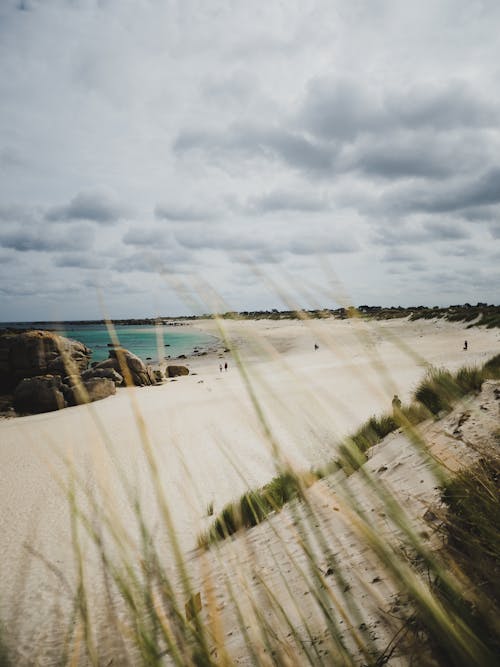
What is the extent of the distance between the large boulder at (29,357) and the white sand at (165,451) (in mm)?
5406

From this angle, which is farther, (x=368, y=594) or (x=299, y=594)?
(x=299, y=594)

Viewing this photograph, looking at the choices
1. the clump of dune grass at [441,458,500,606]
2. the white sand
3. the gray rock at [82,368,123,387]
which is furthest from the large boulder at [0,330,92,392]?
the clump of dune grass at [441,458,500,606]

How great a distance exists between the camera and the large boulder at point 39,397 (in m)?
12.7

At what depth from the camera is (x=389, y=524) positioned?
2213mm

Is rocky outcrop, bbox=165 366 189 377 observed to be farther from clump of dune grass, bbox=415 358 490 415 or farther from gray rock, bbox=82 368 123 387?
clump of dune grass, bbox=415 358 490 415

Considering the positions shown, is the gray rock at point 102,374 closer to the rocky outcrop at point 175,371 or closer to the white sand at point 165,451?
the white sand at point 165,451

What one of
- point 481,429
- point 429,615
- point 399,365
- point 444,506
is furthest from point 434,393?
point 399,365

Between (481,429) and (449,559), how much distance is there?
2.03 metres

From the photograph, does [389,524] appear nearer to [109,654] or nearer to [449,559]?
[449,559]

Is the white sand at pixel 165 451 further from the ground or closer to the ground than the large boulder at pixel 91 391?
closer to the ground

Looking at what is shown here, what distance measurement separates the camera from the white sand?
2713 millimetres

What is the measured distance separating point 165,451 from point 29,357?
1307cm

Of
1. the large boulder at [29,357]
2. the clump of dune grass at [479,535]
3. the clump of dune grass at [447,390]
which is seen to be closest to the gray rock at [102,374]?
the large boulder at [29,357]

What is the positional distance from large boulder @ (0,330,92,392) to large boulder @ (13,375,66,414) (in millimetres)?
2526
